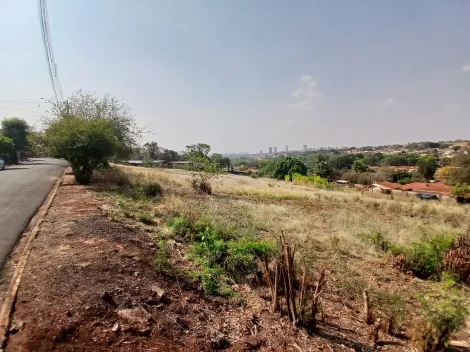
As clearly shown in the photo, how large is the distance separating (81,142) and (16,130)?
5506 cm

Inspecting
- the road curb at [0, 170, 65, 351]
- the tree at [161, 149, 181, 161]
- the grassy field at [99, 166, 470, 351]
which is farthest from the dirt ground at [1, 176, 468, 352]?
the tree at [161, 149, 181, 161]

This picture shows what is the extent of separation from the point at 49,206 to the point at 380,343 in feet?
33.2

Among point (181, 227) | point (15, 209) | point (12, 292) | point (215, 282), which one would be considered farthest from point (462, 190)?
point (12, 292)

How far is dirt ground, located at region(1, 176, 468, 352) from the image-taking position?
3.61 metres

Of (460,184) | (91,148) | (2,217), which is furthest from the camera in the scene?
(460,184)

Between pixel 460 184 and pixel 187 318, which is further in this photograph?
pixel 460 184

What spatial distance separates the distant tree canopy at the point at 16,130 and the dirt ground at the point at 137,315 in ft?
206

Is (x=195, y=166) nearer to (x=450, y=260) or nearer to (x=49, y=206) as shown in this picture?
(x=49, y=206)

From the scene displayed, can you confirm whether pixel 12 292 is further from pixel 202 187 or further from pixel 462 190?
pixel 462 190

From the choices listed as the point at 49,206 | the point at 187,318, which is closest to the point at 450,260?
the point at 187,318

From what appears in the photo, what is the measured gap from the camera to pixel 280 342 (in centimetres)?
397

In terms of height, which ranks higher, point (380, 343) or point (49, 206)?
point (49, 206)

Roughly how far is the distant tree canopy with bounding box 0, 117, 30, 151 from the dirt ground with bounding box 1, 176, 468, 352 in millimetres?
62722

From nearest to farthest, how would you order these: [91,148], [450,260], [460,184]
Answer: [450,260], [91,148], [460,184]
